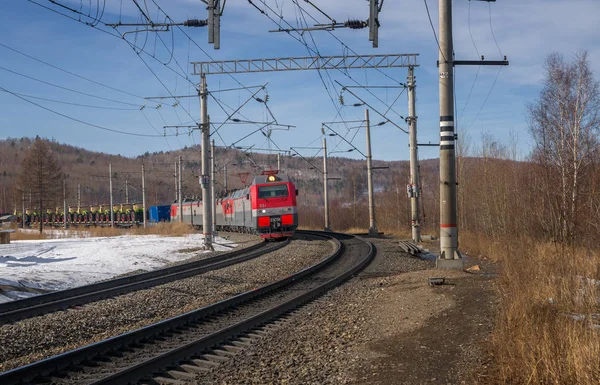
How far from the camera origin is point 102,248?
975 inches

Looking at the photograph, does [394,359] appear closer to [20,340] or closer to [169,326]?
[169,326]

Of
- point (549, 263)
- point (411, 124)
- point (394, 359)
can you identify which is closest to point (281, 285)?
point (549, 263)

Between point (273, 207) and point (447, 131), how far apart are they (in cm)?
1725

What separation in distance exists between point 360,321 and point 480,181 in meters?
34.9

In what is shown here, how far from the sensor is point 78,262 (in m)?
20.0

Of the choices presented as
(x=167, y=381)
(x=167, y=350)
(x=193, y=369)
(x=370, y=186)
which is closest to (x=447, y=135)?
(x=167, y=350)

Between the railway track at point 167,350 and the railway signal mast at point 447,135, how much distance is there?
412cm

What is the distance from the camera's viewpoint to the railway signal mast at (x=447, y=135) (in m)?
14.3

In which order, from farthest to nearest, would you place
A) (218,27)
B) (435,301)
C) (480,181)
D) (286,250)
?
(480,181)
(286,250)
(218,27)
(435,301)

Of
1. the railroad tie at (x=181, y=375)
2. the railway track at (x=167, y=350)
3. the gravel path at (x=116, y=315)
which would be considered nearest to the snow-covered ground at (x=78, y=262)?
the gravel path at (x=116, y=315)

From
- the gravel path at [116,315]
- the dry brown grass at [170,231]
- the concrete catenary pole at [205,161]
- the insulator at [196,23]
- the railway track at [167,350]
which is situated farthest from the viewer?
the dry brown grass at [170,231]

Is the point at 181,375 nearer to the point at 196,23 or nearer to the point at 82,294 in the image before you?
the point at 82,294

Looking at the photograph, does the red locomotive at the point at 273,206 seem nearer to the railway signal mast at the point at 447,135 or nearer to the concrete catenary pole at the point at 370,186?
the concrete catenary pole at the point at 370,186

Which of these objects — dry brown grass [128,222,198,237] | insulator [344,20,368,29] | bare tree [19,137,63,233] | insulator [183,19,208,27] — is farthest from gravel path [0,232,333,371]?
bare tree [19,137,63,233]
